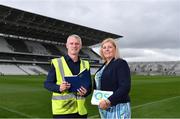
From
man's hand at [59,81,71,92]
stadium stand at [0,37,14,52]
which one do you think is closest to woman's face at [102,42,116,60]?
man's hand at [59,81,71,92]

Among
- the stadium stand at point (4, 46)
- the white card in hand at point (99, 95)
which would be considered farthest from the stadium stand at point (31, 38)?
the white card in hand at point (99, 95)

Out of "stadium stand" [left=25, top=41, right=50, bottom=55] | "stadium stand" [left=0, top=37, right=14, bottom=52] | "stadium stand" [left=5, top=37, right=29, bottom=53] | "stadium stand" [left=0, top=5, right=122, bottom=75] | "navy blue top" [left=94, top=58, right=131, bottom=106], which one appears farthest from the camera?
"stadium stand" [left=25, top=41, right=50, bottom=55]

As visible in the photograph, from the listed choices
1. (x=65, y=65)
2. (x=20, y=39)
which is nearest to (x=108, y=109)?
(x=65, y=65)

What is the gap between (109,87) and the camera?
15.1 ft

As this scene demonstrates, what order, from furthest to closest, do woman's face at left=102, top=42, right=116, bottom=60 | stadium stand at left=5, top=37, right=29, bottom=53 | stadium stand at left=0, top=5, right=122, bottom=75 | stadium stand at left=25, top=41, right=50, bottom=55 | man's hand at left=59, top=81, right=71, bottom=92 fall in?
stadium stand at left=25, top=41, right=50, bottom=55
stadium stand at left=5, top=37, right=29, bottom=53
stadium stand at left=0, top=5, right=122, bottom=75
woman's face at left=102, top=42, right=116, bottom=60
man's hand at left=59, top=81, right=71, bottom=92

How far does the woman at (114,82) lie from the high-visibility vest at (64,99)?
0.30 m

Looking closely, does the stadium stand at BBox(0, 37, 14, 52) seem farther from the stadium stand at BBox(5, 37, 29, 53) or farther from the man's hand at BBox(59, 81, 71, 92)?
the man's hand at BBox(59, 81, 71, 92)

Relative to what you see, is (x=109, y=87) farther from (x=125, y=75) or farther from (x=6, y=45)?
(x=6, y=45)

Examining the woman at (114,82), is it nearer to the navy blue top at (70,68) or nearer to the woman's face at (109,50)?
the woman's face at (109,50)

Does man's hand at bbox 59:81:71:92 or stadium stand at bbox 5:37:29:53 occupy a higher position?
stadium stand at bbox 5:37:29:53

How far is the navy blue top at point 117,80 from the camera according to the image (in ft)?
14.8

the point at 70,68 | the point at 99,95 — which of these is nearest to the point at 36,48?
the point at 70,68

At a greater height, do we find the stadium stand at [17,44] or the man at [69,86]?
the stadium stand at [17,44]

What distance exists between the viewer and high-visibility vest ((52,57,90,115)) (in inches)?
186
